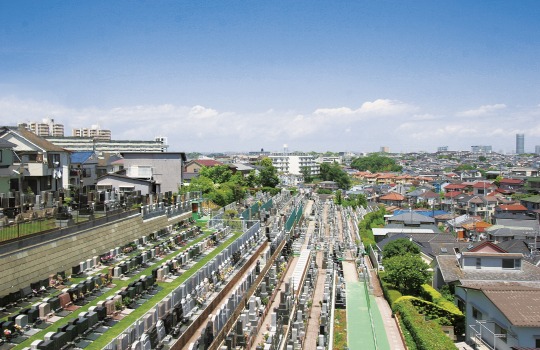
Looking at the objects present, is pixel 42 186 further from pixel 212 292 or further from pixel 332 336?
pixel 332 336

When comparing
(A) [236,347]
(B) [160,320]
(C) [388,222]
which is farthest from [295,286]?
(C) [388,222]

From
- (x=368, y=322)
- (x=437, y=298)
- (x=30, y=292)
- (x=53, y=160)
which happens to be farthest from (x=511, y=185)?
(x=30, y=292)

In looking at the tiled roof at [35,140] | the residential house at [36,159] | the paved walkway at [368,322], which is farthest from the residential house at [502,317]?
the tiled roof at [35,140]

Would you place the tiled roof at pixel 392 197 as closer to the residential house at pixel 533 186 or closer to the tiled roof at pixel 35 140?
the residential house at pixel 533 186

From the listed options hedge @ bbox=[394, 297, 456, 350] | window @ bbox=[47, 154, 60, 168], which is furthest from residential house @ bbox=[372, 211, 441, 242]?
window @ bbox=[47, 154, 60, 168]

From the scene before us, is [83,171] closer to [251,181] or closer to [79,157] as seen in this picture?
[79,157]

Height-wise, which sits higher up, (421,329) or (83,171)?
(83,171)
